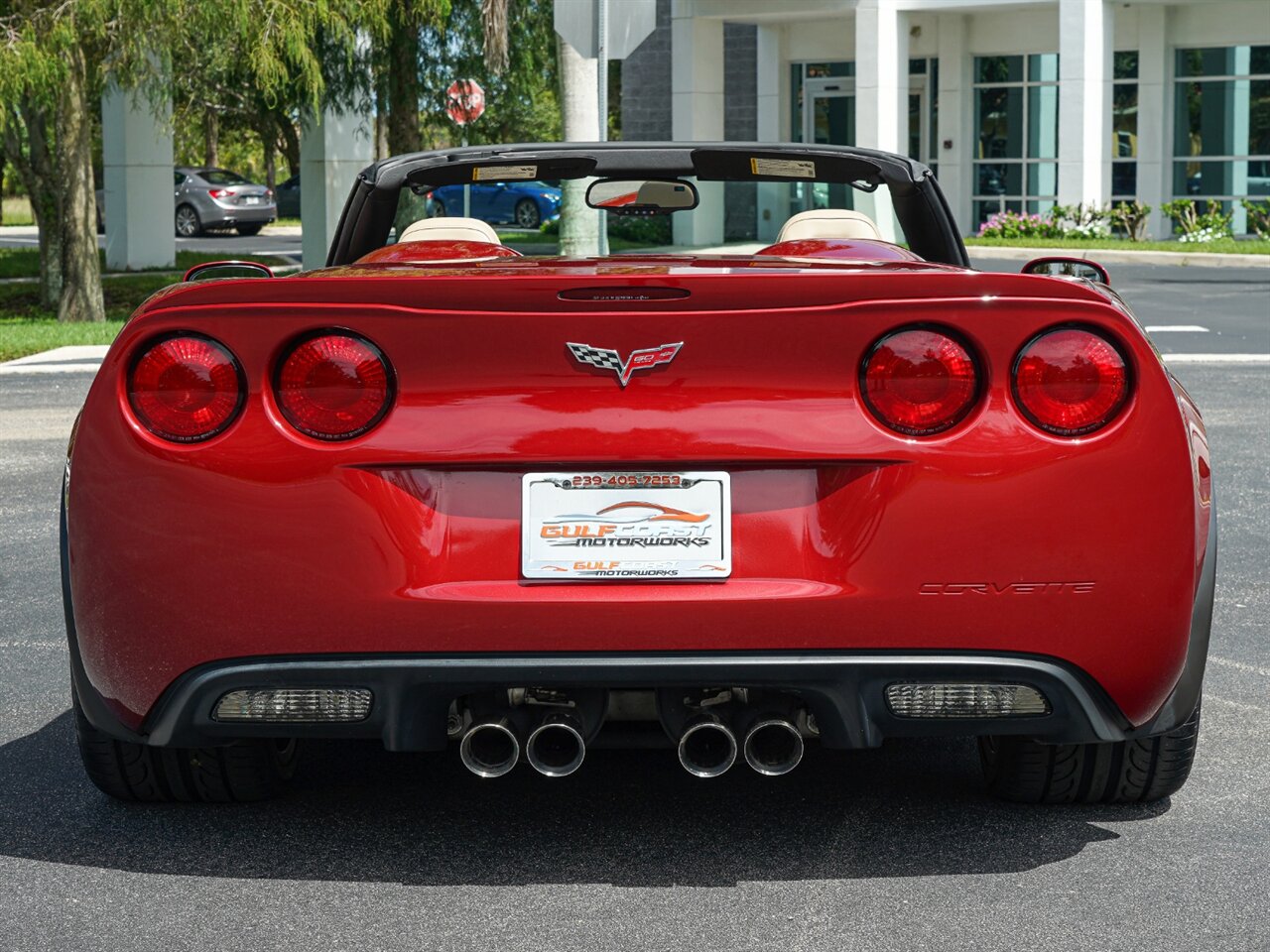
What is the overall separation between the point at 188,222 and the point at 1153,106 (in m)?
20.8

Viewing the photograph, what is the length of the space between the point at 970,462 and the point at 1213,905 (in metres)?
0.95

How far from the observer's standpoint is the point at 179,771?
4160mm

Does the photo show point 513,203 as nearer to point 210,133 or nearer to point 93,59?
point 210,133

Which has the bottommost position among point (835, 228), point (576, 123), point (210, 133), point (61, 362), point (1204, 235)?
point (61, 362)

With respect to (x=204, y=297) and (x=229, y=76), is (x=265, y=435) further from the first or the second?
(x=229, y=76)

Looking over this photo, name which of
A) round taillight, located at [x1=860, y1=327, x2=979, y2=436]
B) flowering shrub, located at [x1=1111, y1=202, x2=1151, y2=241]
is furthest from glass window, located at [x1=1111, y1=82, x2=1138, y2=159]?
round taillight, located at [x1=860, y1=327, x2=979, y2=436]

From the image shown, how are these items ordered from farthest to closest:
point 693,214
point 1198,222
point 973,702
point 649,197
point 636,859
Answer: point 693,214 < point 1198,222 < point 649,197 < point 636,859 < point 973,702

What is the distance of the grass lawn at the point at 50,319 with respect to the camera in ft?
56.7

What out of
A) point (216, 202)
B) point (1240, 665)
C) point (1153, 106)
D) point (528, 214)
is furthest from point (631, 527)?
point (216, 202)

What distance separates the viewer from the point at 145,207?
29438 mm

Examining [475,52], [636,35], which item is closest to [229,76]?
[475,52]

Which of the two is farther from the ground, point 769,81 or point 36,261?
point 769,81

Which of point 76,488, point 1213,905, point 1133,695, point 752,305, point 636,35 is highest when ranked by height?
point 636,35

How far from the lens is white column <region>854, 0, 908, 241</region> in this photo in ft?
109
